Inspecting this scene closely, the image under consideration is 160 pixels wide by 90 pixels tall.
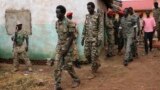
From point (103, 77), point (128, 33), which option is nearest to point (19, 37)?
point (103, 77)

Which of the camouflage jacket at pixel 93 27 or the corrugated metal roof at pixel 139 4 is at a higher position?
the corrugated metal roof at pixel 139 4

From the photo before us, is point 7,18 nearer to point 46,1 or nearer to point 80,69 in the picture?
point 46,1

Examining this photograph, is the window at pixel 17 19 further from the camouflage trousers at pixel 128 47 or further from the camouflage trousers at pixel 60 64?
the camouflage trousers at pixel 60 64

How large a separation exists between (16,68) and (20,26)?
52.3 inches

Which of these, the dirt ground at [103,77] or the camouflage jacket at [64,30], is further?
the dirt ground at [103,77]

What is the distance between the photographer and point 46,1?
14.7 metres

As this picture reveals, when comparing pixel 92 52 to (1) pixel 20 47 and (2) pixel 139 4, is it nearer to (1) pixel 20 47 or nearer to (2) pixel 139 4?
(1) pixel 20 47

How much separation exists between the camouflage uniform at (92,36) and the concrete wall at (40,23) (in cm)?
239

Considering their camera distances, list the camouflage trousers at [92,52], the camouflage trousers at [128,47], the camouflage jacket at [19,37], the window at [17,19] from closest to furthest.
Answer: the camouflage trousers at [92,52] → the camouflage jacket at [19,37] → the camouflage trousers at [128,47] → the window at [17,19]

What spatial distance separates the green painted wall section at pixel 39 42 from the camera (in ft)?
48.1

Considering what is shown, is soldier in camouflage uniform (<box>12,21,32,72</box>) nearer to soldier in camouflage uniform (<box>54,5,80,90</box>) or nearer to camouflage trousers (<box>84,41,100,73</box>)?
camouflage trousers (<box>84,41,100,73</box>)

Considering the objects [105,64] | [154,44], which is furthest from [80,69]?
[154,44]

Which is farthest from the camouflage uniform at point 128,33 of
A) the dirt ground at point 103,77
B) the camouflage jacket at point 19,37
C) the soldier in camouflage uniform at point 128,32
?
the camouflage jacket at point 19,37

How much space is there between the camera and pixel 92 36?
11.9m
